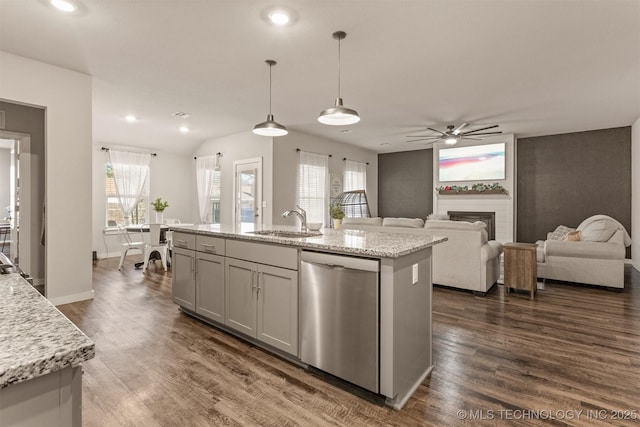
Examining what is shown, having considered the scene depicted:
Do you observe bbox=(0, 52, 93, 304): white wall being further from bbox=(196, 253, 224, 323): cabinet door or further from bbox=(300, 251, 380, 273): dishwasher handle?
bbox=(300, 251, 380, 273): dishwasher handle

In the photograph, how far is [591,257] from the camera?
14.9ft

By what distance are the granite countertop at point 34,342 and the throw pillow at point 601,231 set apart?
19.2 ft

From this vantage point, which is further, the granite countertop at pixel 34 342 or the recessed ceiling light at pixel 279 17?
the recessed ceiling light at pixel 279 17

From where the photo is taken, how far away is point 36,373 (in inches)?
23.9

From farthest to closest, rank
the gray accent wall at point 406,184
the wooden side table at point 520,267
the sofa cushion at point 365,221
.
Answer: the gray accent wall at point 406,184
the sofa cushion at point 365,221
the wooden side table at point 520,267

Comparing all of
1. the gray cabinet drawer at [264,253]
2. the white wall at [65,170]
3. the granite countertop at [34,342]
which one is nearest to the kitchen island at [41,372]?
the granite countertop at [34,342]

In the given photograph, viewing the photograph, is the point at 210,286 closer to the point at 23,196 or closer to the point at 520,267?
the point at 23,196

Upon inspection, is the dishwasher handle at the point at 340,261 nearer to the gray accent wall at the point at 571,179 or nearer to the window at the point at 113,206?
the window at the point at 113,206

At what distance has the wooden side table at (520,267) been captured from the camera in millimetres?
4113

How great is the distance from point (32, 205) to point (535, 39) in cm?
601

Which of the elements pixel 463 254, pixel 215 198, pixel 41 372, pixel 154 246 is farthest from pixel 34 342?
pixel 215 198

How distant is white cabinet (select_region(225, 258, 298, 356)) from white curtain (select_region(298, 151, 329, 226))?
4.24 m

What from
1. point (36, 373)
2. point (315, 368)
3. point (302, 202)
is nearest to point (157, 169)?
point (302, 202)

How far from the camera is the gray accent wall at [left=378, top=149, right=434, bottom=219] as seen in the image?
29.2ft
